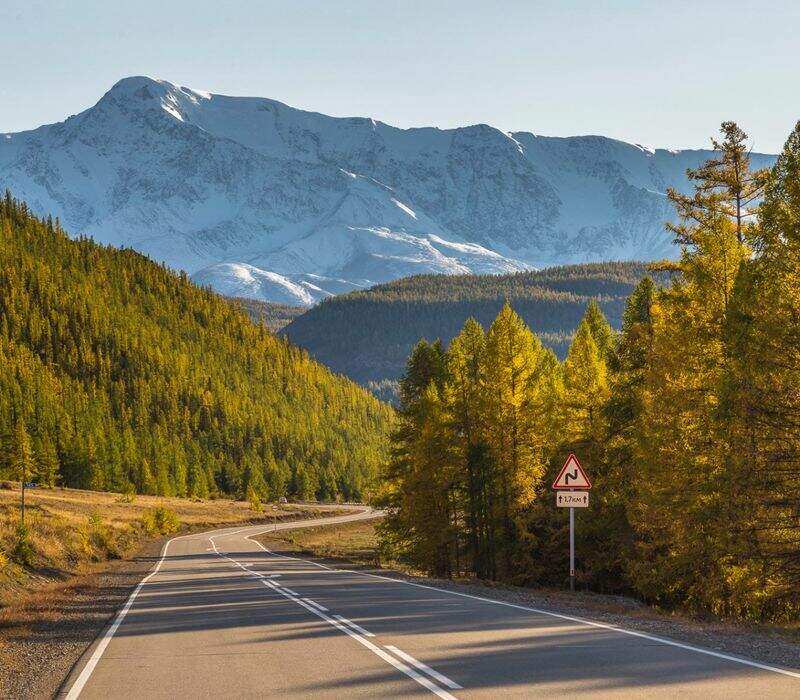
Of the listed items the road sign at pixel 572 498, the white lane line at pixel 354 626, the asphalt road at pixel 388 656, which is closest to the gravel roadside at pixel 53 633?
the asphalt road at pixel 388 656

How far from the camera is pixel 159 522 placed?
86.1 metres

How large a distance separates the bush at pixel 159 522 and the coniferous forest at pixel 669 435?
37.0m

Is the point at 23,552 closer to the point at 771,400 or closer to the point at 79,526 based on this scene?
the point at 79,526

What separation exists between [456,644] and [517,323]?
29.3 metres

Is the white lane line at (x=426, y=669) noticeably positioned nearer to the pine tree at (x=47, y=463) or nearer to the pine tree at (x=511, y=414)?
the pine tree at (x=511, y=414)

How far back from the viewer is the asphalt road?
11266mm

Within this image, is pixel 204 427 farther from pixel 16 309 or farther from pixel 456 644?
pixel 456 644

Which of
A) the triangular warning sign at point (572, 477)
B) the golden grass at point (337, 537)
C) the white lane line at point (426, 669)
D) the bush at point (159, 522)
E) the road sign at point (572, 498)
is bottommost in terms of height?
the golden grass at point (337, 537)

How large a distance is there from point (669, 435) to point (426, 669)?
1717 cm

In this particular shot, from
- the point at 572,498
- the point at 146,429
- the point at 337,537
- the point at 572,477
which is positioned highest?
the point at 146,429

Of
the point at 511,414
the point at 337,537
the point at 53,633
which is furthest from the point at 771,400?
the point at 337,537

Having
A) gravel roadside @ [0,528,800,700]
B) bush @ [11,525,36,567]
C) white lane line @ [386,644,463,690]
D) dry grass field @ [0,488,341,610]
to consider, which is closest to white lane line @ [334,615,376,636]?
white lane line @ [386,644,463,690]

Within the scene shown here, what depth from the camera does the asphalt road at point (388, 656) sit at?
11.3 metres

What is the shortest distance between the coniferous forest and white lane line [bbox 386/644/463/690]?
11.1 meters
